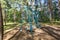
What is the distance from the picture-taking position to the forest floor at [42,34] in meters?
2.48

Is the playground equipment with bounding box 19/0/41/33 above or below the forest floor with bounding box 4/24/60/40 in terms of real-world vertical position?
above

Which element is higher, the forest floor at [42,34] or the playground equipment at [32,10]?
the playground equipment at [32,10]

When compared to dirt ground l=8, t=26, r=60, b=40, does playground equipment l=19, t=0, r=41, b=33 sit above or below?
above

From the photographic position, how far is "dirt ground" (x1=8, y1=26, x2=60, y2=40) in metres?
2.48

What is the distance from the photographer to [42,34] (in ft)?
8.24

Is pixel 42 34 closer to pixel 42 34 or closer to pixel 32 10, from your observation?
pixel 42 34

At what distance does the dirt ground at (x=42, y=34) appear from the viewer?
8.13 ft

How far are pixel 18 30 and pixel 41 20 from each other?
0.43 m

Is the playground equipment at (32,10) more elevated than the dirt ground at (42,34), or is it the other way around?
the playground equipment at (32,10)

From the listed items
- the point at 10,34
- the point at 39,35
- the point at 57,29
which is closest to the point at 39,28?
the point at 39,35

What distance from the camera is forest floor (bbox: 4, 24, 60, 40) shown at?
2480 millimetres

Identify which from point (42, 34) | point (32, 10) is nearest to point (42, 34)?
point (42, 34)

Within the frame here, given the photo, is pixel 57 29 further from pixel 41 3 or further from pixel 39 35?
pixel 41 3

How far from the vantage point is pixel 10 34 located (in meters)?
2.57
